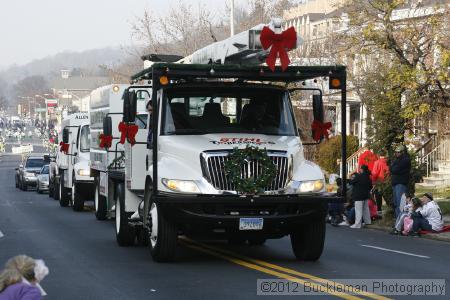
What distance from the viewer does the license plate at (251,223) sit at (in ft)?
47.5

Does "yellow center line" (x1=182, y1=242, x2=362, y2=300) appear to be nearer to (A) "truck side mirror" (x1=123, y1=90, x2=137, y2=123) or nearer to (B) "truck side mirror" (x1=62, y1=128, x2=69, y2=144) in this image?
(A) "truck side mirror" (x1=123, y1=90, x2=137, y2=123)

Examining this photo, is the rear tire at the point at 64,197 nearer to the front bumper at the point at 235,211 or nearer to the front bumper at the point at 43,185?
the front bumper at the point at 43,185

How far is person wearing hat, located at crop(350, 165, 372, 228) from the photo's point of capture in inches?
956

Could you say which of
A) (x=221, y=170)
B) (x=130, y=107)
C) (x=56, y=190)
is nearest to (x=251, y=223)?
(x=221, y=170)

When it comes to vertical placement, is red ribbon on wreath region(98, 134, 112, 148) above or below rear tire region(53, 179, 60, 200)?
above

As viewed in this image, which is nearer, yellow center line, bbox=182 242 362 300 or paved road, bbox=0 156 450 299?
yellow center line, bbox=182 242 362 300

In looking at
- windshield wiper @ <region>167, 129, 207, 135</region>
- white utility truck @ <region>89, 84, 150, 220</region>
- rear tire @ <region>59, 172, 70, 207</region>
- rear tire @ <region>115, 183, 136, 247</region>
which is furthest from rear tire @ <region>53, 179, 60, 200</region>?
windshield wiper @ <region>167, 129, 207, 135</region>

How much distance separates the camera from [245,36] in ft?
48.9

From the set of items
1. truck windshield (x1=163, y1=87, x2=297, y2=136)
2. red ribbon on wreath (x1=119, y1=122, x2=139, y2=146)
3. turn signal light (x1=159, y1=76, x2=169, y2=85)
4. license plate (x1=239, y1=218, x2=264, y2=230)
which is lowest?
license plate (x1=239, y1=218, x2=264, y2=230)

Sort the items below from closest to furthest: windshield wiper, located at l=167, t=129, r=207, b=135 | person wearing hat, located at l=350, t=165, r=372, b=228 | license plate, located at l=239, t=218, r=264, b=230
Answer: license plate, located at l=239, t=218, r=264, b=230, windshield wiper, located at l=167, t=129, r=207, b=135, person wearing hat, located at l=350, t=165, r=372, b=228

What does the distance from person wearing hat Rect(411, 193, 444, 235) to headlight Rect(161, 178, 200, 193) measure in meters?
8.58

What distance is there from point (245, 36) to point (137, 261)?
12.3 feet

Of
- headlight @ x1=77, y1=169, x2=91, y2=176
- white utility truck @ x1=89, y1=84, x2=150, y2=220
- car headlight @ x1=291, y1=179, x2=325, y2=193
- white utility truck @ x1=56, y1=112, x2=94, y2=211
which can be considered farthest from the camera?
white utility truck @ x1=56, y1=112, x2=94, y2=211

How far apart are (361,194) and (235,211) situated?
10138mm
